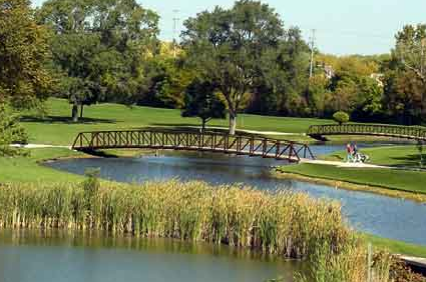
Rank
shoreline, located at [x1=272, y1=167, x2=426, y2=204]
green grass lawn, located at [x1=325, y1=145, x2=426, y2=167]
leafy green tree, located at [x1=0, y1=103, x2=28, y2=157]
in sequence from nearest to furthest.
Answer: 1. leafy green tree, located at [x1=0, y1=103, x2=28, y2=157]
2. shoreline, located at [x1=272, y1=167, x2=426, y2=204]
3. green grass lawn, located at [x1=325, y1=145, x2=426, y2=167]

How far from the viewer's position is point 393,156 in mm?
62250

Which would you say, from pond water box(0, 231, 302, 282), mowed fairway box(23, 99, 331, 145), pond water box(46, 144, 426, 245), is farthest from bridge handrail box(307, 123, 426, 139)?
pond water box(0, 231, 302, 282)

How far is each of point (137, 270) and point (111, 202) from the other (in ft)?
13.1

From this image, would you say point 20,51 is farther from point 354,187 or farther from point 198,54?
point 198,54

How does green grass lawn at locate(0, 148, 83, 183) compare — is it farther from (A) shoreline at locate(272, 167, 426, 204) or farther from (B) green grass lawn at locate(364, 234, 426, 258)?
(B) green grass lawn at locate(364, 234, 426, 258)

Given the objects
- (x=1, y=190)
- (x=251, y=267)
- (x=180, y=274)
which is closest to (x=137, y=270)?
(x=180, y=274)

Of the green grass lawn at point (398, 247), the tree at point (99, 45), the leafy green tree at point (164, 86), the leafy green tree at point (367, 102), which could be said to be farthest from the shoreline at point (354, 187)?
the leafy green tree at point (367, 102)

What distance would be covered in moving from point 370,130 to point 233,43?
1834 centimetres

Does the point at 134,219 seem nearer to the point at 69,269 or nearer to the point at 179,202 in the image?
the point at 179,202

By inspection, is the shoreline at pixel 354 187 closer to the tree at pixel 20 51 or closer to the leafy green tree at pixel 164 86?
the tree at pixel 20 51

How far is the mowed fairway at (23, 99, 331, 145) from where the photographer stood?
69.0 m

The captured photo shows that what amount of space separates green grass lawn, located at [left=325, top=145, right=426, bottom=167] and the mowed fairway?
20.0 metres

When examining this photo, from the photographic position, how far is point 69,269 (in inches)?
986

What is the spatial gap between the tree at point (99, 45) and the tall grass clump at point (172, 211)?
50.0 metres
